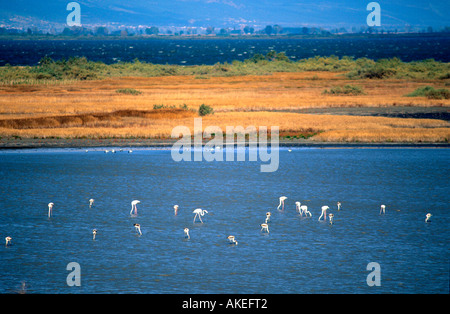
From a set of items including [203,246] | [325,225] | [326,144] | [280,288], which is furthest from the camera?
[326,144]

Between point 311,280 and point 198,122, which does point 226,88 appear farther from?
point 311,280

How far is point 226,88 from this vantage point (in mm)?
90562

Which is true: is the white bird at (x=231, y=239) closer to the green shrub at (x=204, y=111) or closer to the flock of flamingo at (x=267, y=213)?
the flock of flamingo at (x=267, y=213)

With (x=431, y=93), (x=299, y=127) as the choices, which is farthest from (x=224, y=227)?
(x=431, y=93)

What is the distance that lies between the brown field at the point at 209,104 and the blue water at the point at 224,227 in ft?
30.1

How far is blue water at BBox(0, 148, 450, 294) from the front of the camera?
62.7ft

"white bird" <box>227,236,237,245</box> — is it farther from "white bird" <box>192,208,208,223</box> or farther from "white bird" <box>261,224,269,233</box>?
"white bird" <box>192,208,208,223</box>

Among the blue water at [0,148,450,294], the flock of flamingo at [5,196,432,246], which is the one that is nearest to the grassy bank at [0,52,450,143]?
the blue water at [0,148,450,294]

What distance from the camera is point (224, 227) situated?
2484 cm

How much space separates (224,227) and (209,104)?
44.8 metres

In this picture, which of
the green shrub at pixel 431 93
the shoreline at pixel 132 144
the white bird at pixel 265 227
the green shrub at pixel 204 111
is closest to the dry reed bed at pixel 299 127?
the shoreline at pixel 132 144

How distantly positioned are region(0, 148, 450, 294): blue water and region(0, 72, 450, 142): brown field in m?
9.16
